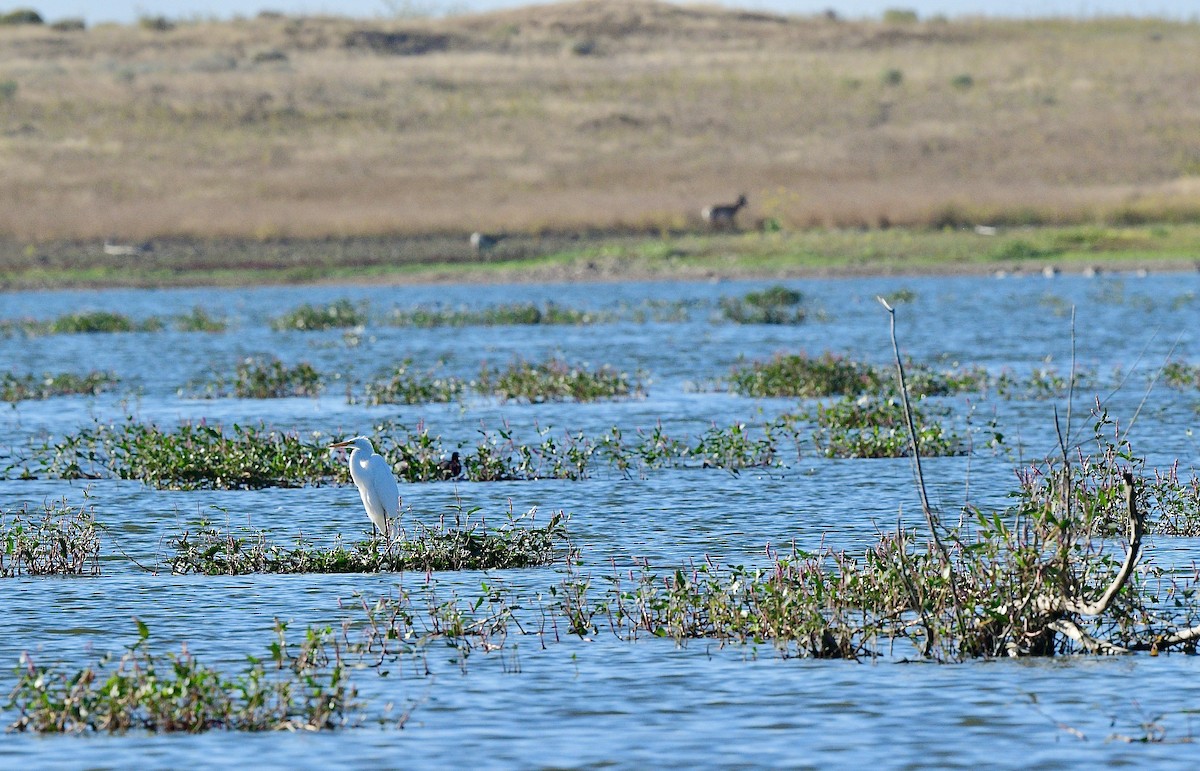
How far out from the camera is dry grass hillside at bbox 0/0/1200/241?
7638 centimetres

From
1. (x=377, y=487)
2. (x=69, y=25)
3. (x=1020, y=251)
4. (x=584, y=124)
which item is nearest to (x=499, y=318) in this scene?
(x=1020, y=251)

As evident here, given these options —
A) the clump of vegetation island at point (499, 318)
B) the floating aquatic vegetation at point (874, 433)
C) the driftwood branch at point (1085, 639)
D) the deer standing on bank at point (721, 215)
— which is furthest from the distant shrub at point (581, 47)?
the driftwood branch at point (1085, 639)

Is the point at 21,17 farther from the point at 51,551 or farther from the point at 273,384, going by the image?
the point at 51,551

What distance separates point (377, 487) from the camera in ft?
50.6

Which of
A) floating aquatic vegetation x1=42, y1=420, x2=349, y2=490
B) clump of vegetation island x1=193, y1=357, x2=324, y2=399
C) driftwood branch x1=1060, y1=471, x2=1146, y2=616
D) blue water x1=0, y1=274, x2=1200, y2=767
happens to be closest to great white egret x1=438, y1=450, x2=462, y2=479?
blue water x1=0, y1=274, x2=1200, y2=767

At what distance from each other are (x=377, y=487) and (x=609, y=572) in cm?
191

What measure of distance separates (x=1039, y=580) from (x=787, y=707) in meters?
1.70

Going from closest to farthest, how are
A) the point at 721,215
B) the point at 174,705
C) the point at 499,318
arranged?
1. the point at 174,705
2. the point at 499,318
3. the point at 721,215

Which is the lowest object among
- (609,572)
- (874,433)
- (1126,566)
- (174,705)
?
(174,705)

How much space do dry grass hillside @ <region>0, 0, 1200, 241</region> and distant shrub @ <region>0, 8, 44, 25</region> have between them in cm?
792

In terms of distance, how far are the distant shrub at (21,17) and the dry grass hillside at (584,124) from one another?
7921 millimetres

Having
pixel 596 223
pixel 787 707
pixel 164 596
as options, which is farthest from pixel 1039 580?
pixel 596 223

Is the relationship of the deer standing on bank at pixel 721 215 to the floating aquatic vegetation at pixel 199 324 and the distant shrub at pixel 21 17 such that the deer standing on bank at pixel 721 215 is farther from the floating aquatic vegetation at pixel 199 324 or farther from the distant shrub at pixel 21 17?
the distant shrub at pixel 21 17

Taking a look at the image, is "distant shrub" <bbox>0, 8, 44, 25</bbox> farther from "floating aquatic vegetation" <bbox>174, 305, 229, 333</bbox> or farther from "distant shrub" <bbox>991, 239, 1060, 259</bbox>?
"floating aquatic vegetation" <bbox>174, 305, 229, 333</bbox>
